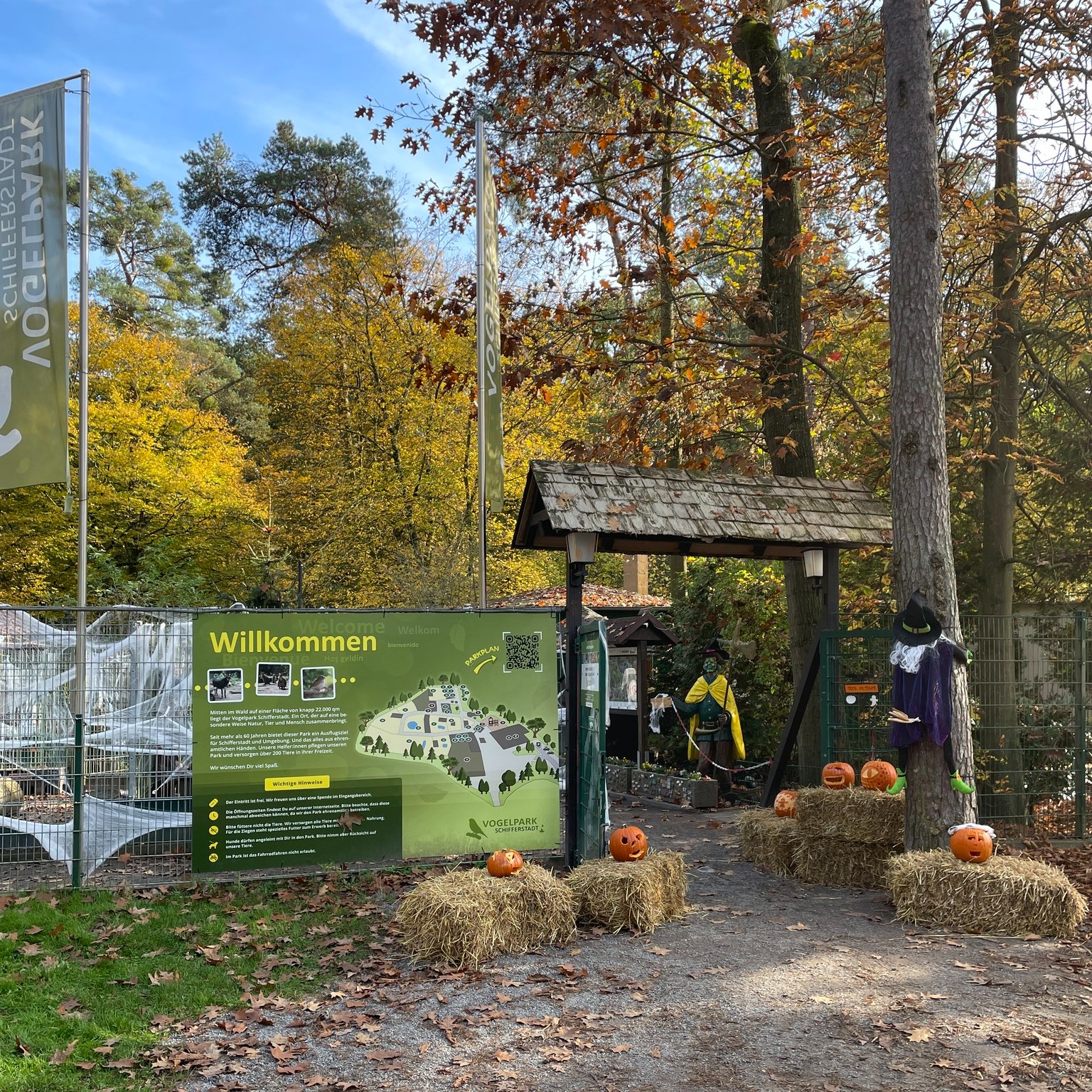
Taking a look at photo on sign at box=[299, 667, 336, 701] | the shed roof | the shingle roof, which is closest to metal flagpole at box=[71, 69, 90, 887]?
photo on sign at box=[299, 667, 336, 701]

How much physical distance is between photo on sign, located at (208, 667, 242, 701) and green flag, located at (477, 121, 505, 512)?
2.82m

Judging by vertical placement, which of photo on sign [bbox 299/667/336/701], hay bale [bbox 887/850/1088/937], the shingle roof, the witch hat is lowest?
hay bale [bbox 887/850/1088/937]

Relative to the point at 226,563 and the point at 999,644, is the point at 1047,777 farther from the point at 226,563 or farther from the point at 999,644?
the point at 226,563

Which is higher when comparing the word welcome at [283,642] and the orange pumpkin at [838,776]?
the word welcome at [283,642]

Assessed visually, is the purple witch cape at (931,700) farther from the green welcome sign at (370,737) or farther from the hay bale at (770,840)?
the green welcome sign at (370,737)

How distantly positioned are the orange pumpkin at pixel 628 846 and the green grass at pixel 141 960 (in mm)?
1864

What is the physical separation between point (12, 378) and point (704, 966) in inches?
300

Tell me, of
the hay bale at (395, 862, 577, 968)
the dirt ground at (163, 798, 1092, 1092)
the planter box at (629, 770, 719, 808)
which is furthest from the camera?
the planter box at (629, 770, 719, 808)

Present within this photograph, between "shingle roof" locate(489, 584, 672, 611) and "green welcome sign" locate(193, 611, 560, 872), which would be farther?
"shingle roof" locate(489, 584, 672, 611)

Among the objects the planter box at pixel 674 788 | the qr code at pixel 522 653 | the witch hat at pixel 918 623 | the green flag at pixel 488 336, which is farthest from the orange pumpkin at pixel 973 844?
the planter box at pixel 674 788

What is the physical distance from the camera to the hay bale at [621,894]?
7.25 m

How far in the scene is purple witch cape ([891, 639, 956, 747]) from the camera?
8102 mm

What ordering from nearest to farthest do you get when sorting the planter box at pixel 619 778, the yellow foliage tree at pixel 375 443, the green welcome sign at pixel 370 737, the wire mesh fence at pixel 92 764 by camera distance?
the wire mesh fence at pixel 92 764 < the green welcome sign at pixel 370 737 < the planter box at pixel 619 778 < the yellow foliage tree at pixel 375 443

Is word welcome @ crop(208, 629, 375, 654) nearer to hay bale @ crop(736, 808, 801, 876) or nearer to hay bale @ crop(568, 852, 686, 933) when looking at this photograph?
hay bale @ crop(568, 852, 686, 933)
